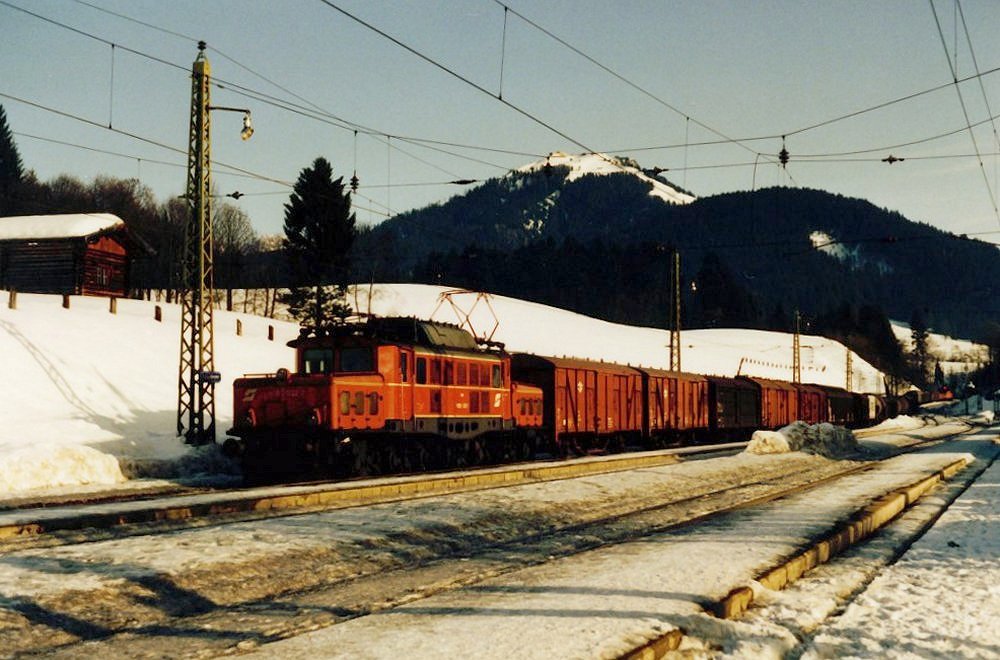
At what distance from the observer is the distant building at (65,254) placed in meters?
61.2

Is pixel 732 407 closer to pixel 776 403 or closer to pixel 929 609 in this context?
pixel 776 403

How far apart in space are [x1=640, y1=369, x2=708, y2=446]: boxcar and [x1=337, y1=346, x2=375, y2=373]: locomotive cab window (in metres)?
18.4

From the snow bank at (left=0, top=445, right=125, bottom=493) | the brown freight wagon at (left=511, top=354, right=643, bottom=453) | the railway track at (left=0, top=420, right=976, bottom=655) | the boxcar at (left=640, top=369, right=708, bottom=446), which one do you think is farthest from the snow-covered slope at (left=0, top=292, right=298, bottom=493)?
the boxcar at (left=640, top=369, right=708, bottom=446)

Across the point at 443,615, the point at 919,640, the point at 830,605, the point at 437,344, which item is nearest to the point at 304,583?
the point at 443,615

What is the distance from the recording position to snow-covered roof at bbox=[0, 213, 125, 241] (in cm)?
6153

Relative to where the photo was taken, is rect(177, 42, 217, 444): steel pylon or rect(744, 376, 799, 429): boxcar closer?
rect(177, 42, 217, 444): steel pylon

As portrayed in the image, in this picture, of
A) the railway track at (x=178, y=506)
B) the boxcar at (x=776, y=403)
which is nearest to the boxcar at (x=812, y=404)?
the boxcar at (x=776, y=403)

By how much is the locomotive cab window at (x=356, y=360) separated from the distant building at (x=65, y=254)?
45550mm

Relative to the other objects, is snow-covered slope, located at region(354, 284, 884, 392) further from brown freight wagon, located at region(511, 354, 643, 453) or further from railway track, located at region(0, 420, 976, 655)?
railway track, located at region(0, 420, 976, 655)

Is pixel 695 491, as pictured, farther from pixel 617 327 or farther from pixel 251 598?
pixel 617 327

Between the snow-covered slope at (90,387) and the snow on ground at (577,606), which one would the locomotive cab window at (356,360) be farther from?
the snow on ground at (577,606)

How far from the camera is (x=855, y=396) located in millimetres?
69938

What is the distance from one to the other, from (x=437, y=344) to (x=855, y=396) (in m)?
54.0

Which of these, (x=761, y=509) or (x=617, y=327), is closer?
(x=761, y=509)
